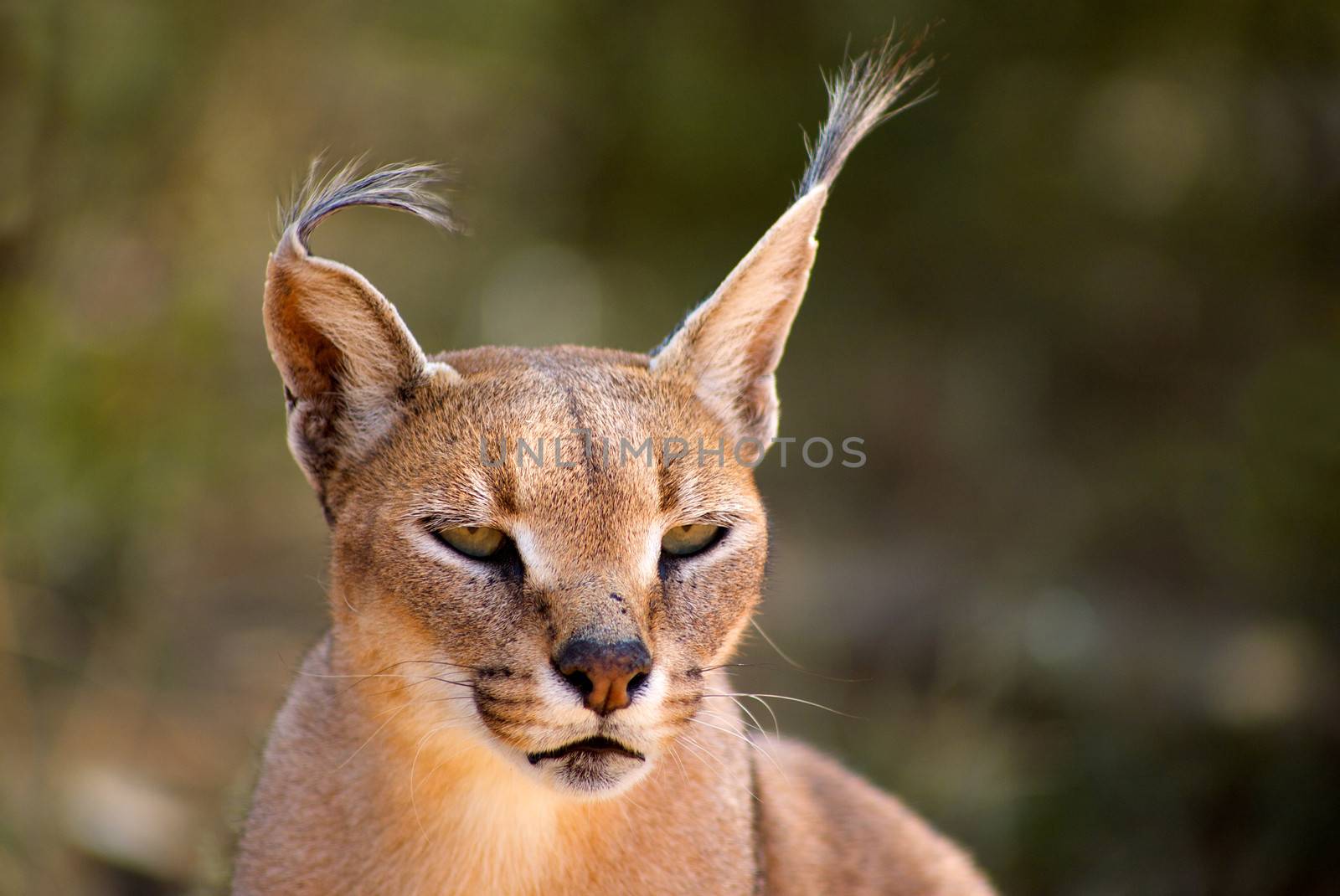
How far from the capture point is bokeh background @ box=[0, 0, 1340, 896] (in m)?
7.34

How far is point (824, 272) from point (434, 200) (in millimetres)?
8047

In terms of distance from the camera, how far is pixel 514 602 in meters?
3.31

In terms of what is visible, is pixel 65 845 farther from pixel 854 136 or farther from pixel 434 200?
pixel 854 136

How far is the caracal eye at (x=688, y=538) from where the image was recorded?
3599mm

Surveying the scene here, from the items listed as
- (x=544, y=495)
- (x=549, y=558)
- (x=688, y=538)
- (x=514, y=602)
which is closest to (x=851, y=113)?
(x=688, y=538)

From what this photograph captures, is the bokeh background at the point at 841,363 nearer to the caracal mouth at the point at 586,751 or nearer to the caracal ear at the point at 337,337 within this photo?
the caracal ear at the point at 337,337

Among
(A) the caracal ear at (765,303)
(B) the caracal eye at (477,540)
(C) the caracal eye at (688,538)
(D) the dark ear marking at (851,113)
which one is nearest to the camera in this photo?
(B) the caracal eye at (477,540)

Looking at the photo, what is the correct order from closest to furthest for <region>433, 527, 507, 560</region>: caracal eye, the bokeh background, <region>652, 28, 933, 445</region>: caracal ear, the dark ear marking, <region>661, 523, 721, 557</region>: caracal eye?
<region>433, 527, 507, 560</region>: caracal eye
<region>661, 523, 721, 557</region>: caracal eye
<region>652, 28, 933, 445</region>: caracal ear
the dark ear marking
the bokeh background

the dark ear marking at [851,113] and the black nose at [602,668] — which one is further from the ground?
the dark ear marking at [851,113]

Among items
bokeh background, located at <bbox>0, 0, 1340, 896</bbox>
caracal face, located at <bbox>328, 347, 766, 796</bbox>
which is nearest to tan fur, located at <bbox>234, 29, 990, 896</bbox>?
Result: caracal face, located at <bbox>328, 347, 766, 796</bbox>

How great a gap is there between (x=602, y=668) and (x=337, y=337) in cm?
121

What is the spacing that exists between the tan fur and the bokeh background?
174 centimetres

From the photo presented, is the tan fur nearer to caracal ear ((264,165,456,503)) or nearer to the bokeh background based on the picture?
caracal ear ((264,165,456,503))

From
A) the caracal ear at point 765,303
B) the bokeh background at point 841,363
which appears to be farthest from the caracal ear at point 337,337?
the bokeh background at point 841,363
